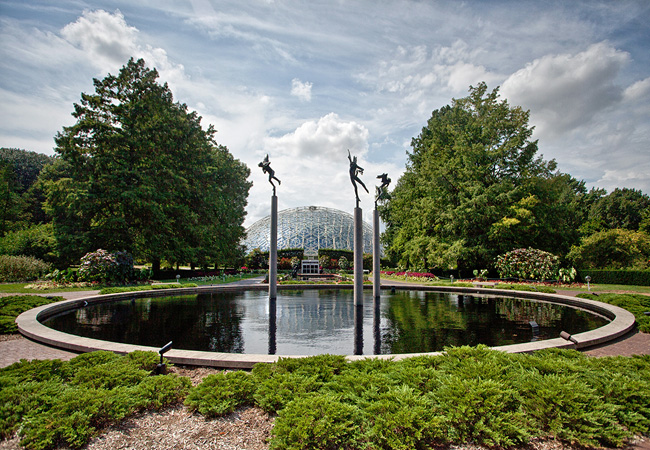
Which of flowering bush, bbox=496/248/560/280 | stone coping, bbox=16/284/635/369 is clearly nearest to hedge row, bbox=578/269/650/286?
flowering bush, bbox=496/248/560/280

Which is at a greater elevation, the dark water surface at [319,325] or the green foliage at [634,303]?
the green foliage at [634,303]

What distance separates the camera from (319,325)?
10930 mm

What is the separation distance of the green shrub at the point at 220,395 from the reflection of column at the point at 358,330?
3.20 m

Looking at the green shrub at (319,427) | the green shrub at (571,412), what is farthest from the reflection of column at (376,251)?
the green shrub at (319,427)

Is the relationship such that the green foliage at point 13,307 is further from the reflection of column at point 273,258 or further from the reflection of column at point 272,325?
the reflection of column at point 273,258

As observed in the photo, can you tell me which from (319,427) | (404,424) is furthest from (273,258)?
(404,424)

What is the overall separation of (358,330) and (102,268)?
21.3 meters

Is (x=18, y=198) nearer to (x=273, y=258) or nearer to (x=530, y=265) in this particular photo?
(x=273, y=258)

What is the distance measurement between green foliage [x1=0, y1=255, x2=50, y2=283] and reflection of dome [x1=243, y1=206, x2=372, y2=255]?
44410 mm

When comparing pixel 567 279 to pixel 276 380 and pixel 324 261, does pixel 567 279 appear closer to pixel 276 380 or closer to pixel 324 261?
pixel 276 380

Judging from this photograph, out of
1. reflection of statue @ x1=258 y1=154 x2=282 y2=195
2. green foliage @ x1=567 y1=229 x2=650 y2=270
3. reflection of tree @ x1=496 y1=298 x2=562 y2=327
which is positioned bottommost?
reflection of tree @ x1=496 y1=298 x2=562 y2=327

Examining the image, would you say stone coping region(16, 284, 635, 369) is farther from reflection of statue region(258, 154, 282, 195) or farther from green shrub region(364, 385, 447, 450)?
reflection of statue region(258, 154, 282, 195)

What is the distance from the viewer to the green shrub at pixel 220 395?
4.48 m

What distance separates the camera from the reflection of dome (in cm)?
7525
